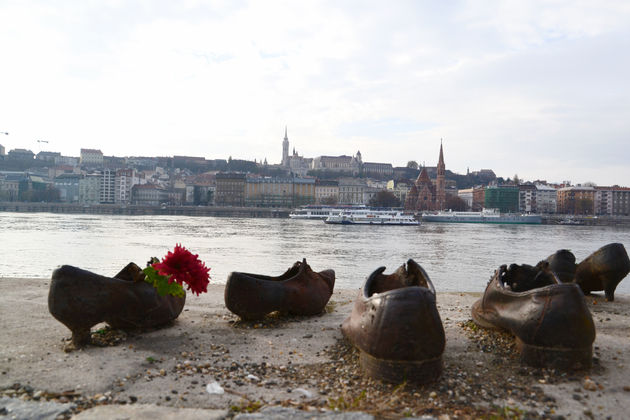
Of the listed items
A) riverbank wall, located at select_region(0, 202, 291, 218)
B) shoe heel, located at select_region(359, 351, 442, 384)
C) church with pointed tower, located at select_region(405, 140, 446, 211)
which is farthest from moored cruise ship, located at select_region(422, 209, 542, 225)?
shoe heel, located at select_region(359, 351, 442, 384)

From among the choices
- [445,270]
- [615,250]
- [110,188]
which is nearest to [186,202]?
[110,188]

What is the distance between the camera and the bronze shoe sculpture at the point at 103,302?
5145mm

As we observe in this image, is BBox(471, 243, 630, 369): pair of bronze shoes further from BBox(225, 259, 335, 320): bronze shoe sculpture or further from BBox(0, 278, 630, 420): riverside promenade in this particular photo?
BBox(225, 259, 335, 320): bronze shoe sculpture

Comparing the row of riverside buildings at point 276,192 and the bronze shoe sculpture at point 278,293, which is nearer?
the bronze shoe sculpture at point 278,293

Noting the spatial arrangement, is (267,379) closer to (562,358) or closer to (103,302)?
(103,302)

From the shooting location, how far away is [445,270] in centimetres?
1922

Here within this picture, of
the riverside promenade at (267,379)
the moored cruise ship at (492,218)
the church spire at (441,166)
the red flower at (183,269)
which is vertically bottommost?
the moored cruise ship at (492,218)

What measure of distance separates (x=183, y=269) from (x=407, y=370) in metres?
2.93

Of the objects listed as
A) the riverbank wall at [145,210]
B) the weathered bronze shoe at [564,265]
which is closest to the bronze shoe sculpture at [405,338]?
the weathered bronze shoe at [564,265]

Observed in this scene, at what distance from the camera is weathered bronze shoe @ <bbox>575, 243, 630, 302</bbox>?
8.59 m

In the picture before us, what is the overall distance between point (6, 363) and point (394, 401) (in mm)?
3690

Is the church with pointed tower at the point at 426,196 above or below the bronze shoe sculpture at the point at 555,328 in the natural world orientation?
above

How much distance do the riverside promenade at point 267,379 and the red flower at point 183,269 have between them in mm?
671

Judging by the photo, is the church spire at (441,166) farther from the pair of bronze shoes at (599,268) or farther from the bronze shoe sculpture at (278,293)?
the bronze shoe sculpture at (278,293)
